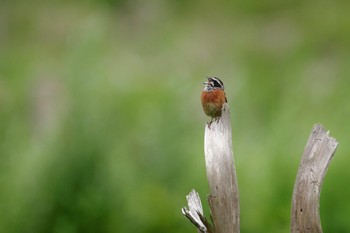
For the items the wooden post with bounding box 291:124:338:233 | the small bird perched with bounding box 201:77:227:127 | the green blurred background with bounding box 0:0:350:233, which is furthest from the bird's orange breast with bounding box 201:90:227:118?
the green blurred background with bounding box 0:0:350:233

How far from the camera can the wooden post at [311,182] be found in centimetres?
444

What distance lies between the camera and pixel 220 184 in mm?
4496

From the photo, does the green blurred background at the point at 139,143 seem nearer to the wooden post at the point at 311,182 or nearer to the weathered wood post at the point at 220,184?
the weathered wood post at the point at 220,184

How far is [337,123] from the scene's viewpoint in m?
9.01

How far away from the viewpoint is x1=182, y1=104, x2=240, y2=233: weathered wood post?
4.48 m

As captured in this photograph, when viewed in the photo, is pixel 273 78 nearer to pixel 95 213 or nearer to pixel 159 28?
pixel 159 28

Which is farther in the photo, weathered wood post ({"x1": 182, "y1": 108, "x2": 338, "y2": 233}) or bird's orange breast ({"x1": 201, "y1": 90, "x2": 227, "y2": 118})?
bird's orange breast ({"x1": 201, "y1": 90, "x2": 227, "y2": 118})

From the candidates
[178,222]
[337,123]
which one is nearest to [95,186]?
[178,222]

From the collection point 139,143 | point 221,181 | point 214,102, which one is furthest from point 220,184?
point 139,143

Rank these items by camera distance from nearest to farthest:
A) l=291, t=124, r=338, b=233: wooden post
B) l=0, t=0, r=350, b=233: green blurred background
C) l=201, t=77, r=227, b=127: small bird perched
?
l=291, t=124, r=338, b=233: wooden post
l=201, t=77, r=227, b=127: small bird perched
l=0, t=0, r=350, b=233: green blurred background

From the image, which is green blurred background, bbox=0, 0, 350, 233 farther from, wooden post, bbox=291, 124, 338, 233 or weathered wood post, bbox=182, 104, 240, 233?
wooden post, bbox=291, 124, 338, 233

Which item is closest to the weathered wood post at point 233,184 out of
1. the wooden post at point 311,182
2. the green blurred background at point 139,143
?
the wooden post at point 311,182

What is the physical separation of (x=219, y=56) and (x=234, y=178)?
371 inches

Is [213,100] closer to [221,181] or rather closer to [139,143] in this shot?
[221,181]
